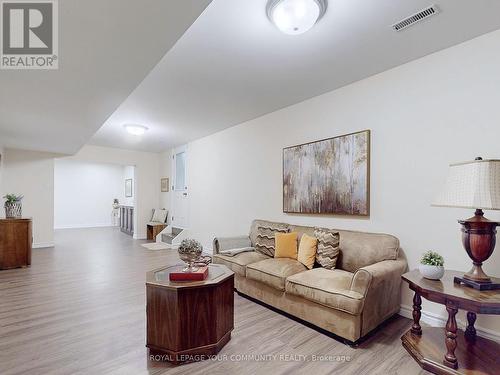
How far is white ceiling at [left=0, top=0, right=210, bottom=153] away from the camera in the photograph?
1.46m

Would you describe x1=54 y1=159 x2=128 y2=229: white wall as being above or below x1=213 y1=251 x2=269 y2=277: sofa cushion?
above

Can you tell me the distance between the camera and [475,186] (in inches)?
68.4

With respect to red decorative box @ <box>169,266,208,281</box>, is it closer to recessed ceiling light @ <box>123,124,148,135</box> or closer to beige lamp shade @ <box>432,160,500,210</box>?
beige lamp shade @ <box>432,160,500,210</box>

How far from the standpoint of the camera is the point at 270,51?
8.17 feet

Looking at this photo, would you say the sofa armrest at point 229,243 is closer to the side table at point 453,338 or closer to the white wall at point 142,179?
the side table at point 453,338

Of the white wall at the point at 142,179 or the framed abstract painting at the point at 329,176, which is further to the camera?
the white wall at the point at 142,179

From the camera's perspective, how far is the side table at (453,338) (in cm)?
168

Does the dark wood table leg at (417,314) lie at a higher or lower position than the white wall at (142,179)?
lower

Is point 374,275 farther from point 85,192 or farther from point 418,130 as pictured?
point 85,192

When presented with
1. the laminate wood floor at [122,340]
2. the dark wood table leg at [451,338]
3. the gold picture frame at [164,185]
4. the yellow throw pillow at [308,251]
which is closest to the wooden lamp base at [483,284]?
the dark wood table leg at [451,338]

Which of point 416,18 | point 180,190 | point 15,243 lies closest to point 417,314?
point 416,18

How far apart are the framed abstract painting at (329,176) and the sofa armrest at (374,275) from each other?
0.68m

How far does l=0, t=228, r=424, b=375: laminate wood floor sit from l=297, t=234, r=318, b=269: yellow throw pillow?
65cm

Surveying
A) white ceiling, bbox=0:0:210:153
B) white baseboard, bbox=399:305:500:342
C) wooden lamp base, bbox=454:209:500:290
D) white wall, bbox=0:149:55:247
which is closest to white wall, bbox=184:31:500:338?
white baseboard, bbox=399:305:500:342
